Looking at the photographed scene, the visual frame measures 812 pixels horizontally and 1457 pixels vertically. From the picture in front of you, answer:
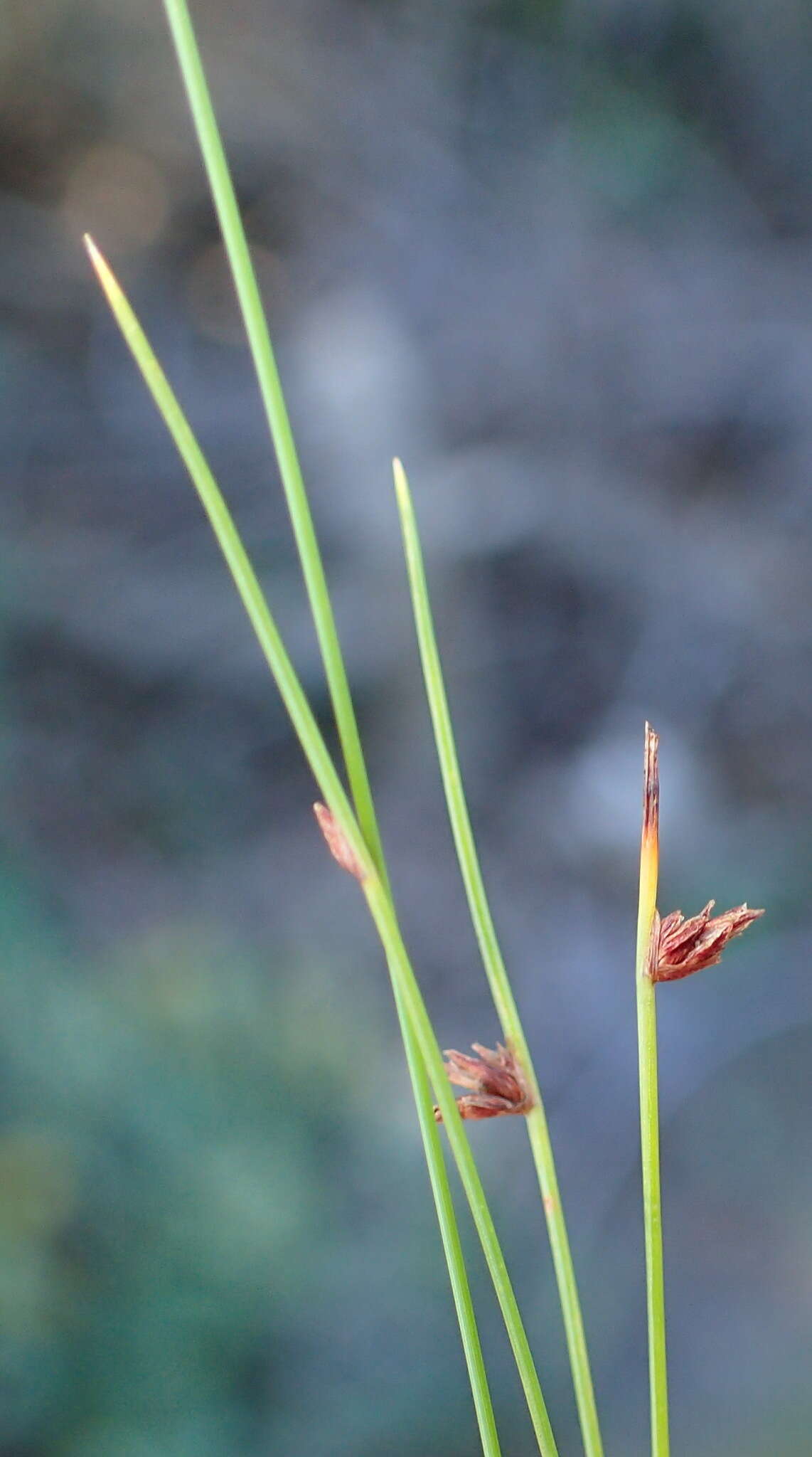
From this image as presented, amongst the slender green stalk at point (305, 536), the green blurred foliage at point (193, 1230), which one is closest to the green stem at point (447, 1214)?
the slender green stalk at point (305, 536)

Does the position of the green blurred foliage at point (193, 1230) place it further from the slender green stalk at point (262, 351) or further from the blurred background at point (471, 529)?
the slender green stalk at point (262, 351)

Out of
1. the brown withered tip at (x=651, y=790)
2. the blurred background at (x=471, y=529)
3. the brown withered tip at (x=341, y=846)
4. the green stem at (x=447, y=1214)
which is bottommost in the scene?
the green stem at (x=447, y=1214)

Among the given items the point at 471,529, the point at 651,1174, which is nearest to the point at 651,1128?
the point at 651,1174

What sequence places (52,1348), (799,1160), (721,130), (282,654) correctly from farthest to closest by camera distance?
1. (721,130)
2. (799,1160)
3. (52,1348)
4. (282,654)

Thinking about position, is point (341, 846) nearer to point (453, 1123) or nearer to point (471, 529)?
point (453, 1123)

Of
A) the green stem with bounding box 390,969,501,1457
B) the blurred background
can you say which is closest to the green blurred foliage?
the blurred background

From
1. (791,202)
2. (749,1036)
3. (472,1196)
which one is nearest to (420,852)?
(749,1036)

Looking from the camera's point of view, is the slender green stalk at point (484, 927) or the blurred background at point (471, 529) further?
the blurred background at point (471, 529)

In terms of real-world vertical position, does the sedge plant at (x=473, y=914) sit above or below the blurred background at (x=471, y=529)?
below

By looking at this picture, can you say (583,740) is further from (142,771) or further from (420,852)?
(142,771)
